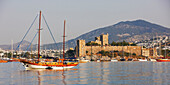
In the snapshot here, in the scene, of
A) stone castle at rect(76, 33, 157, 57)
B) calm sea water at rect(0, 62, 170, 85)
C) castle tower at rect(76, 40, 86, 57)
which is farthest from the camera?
stone castle at rect(76, 33, 157, 57)

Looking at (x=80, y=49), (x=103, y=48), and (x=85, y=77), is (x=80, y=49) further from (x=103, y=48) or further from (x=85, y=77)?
(x=85, y=77)

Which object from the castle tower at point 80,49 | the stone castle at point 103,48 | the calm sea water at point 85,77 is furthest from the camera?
the stone castle at point 103,48

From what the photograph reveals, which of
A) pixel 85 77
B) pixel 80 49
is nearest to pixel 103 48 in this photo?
pixel 80 49

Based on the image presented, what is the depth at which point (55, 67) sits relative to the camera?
4444 centimetres

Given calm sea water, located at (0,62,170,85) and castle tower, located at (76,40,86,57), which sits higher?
castle tower, located at (76,40,86,57)

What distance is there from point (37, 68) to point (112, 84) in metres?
21.0

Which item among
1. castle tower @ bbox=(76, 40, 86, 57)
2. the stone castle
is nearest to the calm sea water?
castle tower @ bbox=(76, 40, 86, 57)

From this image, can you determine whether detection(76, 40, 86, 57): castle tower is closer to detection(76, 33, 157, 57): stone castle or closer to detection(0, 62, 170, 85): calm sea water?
detection(76, 33, 157, 57): stone castle

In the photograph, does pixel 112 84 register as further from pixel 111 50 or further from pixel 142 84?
pixel 111 50

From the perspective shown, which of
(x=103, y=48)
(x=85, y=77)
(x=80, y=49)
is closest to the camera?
(x=85, y=77)

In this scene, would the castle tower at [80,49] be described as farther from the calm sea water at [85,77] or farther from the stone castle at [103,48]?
the calm sea water at [85,77]

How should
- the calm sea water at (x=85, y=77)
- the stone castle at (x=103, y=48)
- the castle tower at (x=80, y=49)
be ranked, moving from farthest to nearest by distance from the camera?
the stone castle at (x=103, y=48) → the castle tower at (x=80, y=49) → the calm sea water at (x=85, y=77)

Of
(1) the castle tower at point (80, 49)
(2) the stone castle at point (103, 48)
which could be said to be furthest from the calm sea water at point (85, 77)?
(2) the stone castle at point (103, 48)

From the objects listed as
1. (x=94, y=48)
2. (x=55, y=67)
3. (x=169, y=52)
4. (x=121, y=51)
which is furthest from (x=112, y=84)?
(x=169, y=52)
